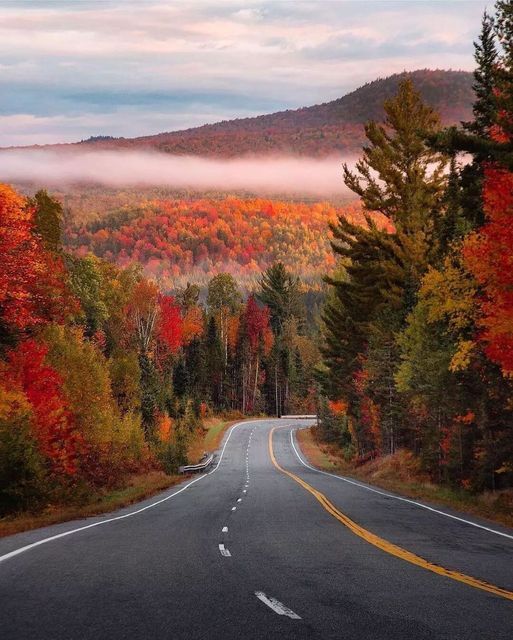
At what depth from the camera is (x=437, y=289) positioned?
28891 millimetres

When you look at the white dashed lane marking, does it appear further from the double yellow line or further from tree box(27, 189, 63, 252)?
tree box(27, 189, 63, 252)

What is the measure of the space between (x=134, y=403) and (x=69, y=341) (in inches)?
969

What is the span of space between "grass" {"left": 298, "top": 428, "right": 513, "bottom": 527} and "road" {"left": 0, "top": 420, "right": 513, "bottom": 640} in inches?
144

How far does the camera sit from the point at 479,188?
93.2 feet

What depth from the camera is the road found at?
26.2 ft

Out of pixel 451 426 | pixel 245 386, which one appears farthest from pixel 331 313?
pixel 245 386

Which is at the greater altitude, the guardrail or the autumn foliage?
the autumn foliage

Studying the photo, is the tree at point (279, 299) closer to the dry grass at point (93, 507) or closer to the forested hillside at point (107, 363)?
the forested hillside at point (107, 363)

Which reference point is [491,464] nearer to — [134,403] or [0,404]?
[0,404]

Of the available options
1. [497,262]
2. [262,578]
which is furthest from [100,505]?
[262,578]

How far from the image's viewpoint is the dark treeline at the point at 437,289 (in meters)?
24.8

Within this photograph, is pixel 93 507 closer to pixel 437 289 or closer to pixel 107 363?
pixel 437 289

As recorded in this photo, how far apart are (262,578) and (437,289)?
63.0 ft

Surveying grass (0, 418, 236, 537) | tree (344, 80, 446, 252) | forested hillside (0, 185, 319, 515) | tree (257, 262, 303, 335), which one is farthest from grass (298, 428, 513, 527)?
tree (257, 262, 303, 335)
